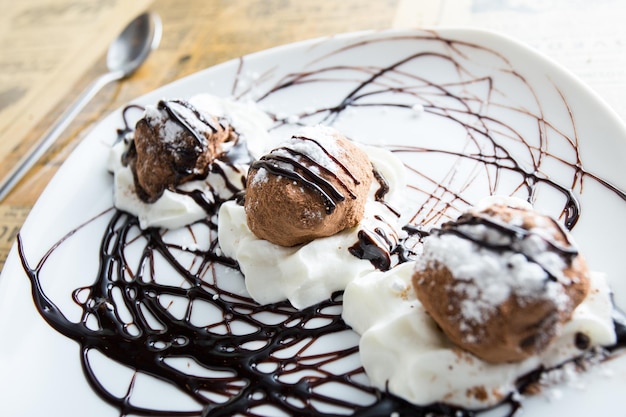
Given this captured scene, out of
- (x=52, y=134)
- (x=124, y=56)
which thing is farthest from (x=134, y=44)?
(x=52, y=134)

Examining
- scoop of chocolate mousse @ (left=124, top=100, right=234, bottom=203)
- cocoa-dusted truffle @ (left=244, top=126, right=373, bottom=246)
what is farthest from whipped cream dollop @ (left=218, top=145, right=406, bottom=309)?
scoop of chocolate mousse @ (left=124, top=100, right=234, bottom=203)

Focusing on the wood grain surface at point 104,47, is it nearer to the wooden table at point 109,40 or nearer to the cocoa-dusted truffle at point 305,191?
the wooden table at point 109,40

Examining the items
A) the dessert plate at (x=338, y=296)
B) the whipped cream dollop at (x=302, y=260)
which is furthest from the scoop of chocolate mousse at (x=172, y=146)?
the whipped cream dollop at (x=302, y=260)

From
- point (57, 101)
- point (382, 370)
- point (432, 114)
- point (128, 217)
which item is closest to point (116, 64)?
point (57, 101)

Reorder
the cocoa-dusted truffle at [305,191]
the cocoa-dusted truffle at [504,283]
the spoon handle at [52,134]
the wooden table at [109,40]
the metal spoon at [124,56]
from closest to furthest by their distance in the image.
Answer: the cocoa-dusted truffle at [504,283] < the cocoa-dusted truffle at [305,191] < the spoon handle at [52,134] < the metal spoon at [124,56] < the wooden table at [109,40]

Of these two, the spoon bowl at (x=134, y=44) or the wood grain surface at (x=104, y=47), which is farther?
the spoon bowl at (x=134, y=44)

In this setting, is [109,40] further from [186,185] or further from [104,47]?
[186,185]

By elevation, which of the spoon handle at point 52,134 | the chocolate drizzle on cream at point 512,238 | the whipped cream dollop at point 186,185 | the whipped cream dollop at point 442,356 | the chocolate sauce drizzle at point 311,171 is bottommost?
the spoon handle at point 52,134

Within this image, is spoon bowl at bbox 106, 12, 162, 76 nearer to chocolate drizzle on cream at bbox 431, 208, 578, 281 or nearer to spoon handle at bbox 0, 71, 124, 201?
spoon handle at bbox 0, 71, 124, 201
